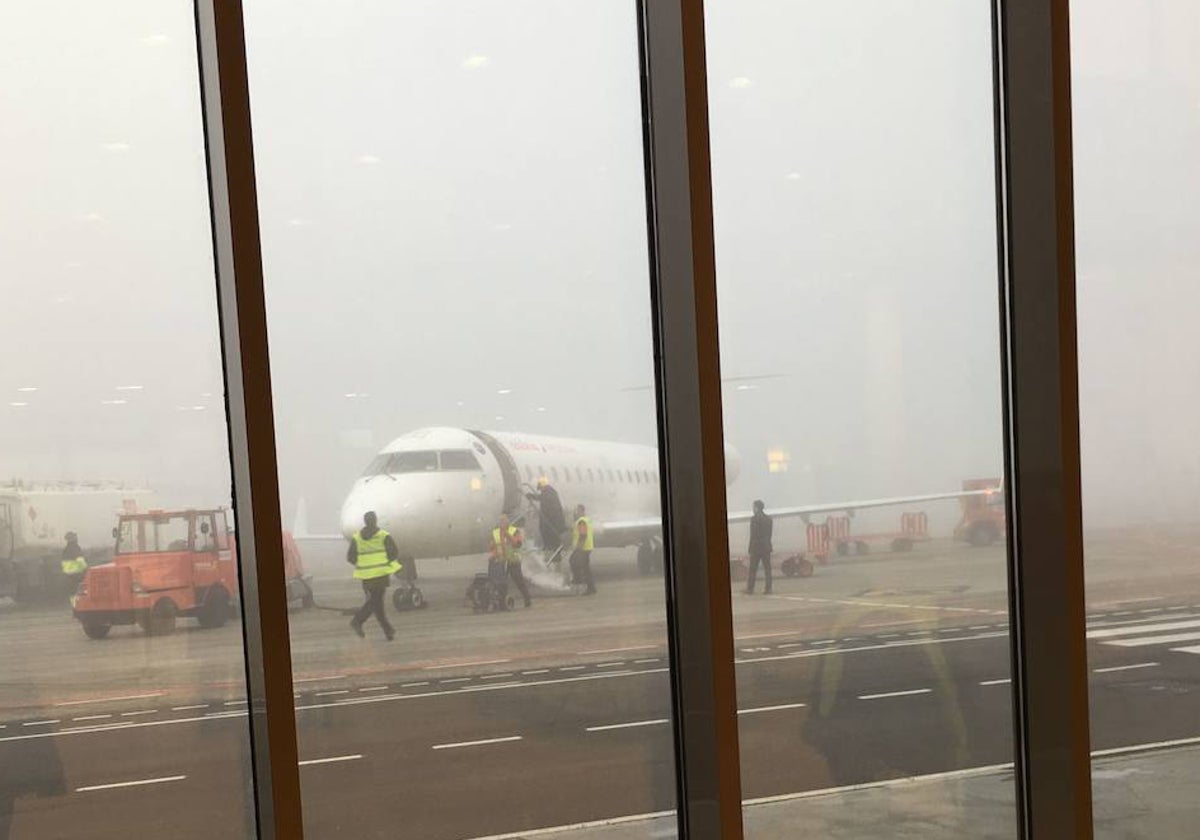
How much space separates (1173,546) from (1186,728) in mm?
541

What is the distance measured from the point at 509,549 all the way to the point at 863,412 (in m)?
1.07

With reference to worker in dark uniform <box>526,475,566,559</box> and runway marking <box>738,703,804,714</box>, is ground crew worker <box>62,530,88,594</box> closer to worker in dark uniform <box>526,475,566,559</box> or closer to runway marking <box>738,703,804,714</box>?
worker in dark uniform <box>526,475,566,559</box>

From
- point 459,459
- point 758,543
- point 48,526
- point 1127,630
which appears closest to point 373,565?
point 459,459

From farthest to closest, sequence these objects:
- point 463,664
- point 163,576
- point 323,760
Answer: point 463,664 → point 323,760 → point 163,576

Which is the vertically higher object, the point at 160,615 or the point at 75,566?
the point at 75,566

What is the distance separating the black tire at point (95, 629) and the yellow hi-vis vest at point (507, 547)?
0.99m

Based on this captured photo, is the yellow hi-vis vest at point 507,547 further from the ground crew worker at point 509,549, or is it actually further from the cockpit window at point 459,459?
the cockpit window at point 459,459

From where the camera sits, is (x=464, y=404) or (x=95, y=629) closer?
(x=95, y=629)

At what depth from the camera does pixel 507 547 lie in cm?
343

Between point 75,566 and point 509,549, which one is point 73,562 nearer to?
point 75,566

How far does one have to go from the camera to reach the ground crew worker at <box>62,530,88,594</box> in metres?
3.03

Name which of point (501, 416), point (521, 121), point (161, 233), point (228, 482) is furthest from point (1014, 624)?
point (161, 233)

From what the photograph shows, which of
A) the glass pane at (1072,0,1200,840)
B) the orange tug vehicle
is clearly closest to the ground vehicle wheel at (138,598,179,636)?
the orange tug vehicle

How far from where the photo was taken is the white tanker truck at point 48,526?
9.73 ft
